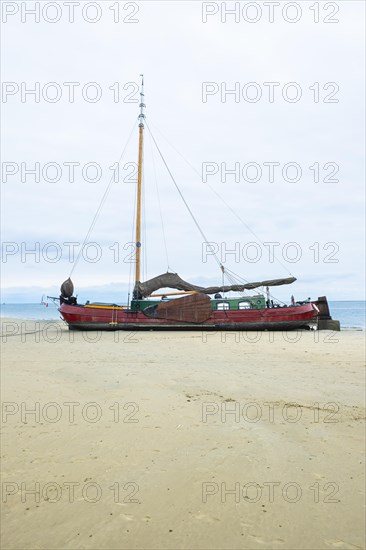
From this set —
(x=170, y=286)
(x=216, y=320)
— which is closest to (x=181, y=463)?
(x=216, y=320)

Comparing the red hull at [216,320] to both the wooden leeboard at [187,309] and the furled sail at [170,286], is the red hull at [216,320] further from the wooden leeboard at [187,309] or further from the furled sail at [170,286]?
the furled sail at [170,286]

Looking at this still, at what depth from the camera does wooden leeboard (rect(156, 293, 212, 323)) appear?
86.6 ft

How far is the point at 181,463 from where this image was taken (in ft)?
13.8

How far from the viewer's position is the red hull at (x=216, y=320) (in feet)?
86.0

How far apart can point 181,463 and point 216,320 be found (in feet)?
73.2

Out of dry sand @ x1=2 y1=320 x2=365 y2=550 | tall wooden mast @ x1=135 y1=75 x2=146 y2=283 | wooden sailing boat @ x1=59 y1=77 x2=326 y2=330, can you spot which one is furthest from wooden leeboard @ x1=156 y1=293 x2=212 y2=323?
dry sand @ x1=2 y1=320 x2=365 y2=550

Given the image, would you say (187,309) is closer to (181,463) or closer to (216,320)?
(216,320)

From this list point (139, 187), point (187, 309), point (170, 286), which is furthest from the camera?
point (139, 187)

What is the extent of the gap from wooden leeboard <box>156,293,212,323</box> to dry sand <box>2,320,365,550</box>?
18.0m

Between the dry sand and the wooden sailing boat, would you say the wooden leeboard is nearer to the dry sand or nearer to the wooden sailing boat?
the wooden sailing boat

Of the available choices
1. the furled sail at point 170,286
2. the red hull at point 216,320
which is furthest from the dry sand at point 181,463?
the furled sail at point 170,286

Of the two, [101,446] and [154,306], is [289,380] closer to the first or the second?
[101,446]

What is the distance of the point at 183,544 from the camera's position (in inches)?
114

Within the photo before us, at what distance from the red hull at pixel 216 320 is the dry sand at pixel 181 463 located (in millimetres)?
17948
